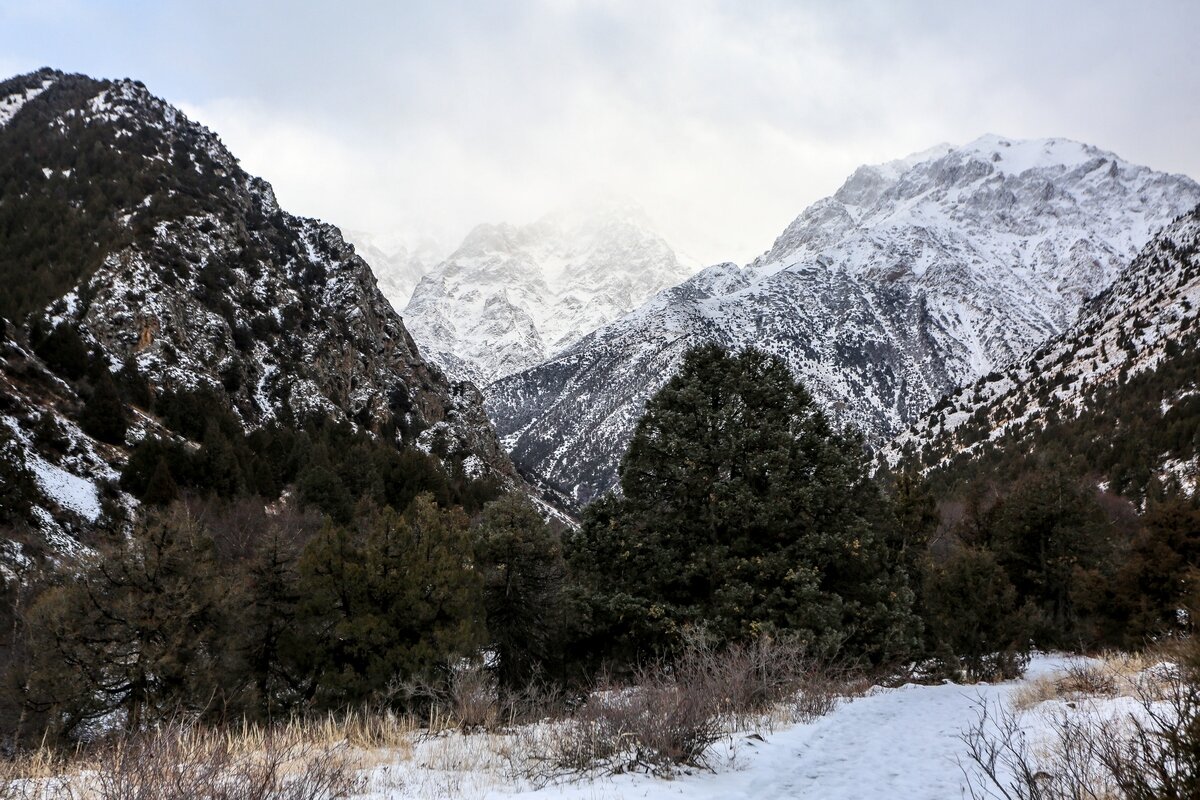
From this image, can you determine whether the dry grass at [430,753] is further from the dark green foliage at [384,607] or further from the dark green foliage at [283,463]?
the dark green foliage at [283,463]

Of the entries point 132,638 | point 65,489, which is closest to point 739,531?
point 132,638

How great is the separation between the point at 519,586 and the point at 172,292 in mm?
58853

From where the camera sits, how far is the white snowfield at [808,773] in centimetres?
523

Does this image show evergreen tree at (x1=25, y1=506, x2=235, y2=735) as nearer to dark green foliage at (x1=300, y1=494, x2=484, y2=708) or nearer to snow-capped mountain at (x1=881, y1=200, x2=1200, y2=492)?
dark green foliage at (x1=300, y1=494, x2=484, y2=708)

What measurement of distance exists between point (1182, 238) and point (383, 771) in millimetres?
127727

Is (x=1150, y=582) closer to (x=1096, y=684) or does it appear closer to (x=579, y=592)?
(x=1096, y=684)

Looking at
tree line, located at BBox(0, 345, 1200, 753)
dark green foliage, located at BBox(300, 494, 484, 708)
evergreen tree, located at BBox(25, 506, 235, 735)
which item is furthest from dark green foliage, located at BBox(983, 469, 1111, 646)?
evergreen tree, located at BBox(25, 506, 235, 735)

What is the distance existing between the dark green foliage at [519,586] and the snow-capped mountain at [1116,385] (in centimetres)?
5164

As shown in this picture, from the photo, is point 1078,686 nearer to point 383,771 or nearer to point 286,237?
point 383,771

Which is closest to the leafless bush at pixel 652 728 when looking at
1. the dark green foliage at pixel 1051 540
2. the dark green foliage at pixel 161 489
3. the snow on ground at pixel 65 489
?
the dark green foliage at pixel 1051 540

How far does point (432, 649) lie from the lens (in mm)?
13695

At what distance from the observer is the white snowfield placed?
5234 mm

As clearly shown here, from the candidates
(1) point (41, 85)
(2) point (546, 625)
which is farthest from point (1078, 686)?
(1) point (41, 85)

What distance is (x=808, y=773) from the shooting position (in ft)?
21.1
